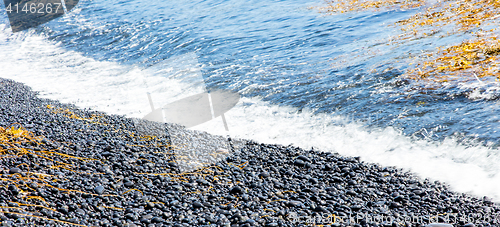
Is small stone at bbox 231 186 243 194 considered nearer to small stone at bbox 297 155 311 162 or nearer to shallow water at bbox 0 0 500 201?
small stone at bbox 297 155 311 162

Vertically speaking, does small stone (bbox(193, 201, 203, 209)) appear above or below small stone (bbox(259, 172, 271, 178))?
above

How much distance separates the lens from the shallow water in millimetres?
5871

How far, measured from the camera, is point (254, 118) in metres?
7.82

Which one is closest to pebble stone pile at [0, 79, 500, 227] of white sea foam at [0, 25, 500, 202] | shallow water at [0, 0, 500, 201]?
white sea foam at [0, 25, 500, 202]

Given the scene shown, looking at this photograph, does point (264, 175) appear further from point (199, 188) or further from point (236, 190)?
→ point (199, 188)

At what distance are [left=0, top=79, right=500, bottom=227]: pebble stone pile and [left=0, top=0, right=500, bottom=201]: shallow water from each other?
900 millimetres

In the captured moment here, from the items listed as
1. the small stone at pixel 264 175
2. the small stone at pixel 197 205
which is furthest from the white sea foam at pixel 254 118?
the small stone at pixel 197 205

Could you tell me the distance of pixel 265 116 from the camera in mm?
7883

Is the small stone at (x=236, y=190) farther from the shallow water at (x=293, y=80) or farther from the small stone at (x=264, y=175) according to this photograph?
the shallow water at (x=293, y=80)

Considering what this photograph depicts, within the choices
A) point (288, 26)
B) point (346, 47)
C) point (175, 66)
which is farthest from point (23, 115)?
point (288, 26)

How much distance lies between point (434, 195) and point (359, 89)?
4460 mm

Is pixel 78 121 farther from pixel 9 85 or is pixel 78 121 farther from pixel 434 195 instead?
pixel 434 195

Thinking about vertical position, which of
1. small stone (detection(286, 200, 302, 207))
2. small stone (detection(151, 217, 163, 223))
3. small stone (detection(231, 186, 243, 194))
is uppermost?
small stone (detection(151, 217, 163, 223))

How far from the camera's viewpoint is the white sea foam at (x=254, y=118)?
5141 mm
